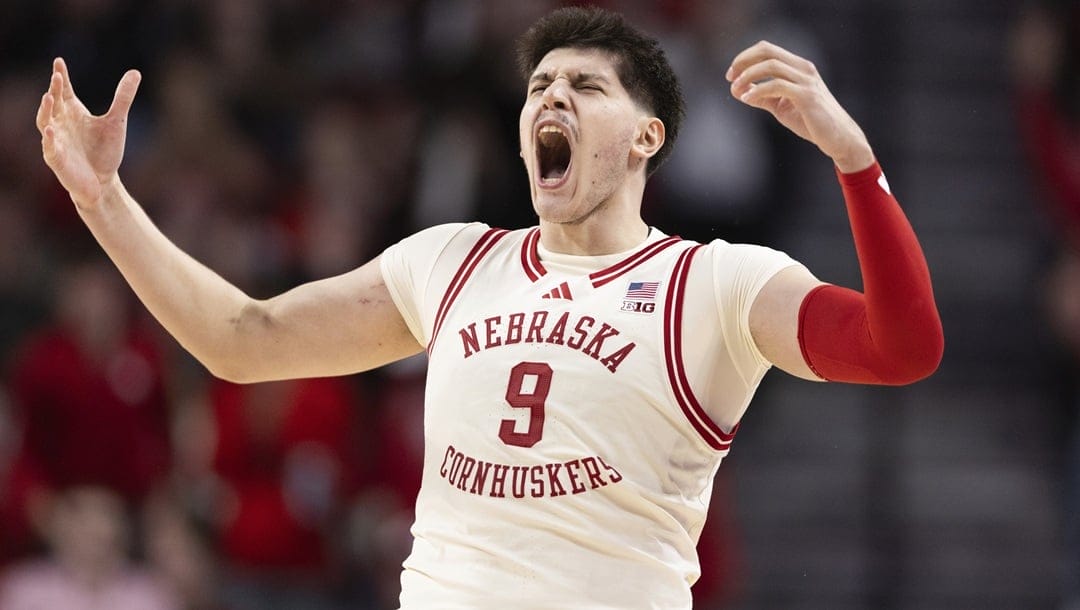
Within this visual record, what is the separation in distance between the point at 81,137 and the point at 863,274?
84.2 inches

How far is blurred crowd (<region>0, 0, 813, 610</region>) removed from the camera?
8172 millimetres

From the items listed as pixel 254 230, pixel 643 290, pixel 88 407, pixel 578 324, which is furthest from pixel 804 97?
pixel 254 230

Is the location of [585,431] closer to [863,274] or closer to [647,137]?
[863,274]

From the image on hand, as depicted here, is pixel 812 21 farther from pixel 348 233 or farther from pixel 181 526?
pixel 181 526

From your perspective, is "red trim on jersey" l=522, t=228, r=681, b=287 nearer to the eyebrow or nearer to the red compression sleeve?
the eyebrow

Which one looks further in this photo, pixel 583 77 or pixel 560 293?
pixel 583 77

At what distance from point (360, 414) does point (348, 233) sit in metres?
1.09

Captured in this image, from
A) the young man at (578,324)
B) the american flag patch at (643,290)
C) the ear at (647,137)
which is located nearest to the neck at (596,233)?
the young man at (578,324)

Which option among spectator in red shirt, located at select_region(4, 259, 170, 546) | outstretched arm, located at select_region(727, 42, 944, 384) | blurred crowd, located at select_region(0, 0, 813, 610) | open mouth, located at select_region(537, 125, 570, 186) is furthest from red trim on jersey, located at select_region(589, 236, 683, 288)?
spectator in red shirt, located at select_region(4, 259, 170, 546)

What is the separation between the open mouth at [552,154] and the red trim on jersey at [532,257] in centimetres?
17

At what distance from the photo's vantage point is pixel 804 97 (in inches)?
151

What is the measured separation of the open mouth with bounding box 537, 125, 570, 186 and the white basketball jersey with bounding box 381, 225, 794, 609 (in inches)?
14.6

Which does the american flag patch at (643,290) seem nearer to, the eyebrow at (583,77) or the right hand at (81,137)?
the eyebrow at (583,77)

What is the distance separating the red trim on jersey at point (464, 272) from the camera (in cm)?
445
